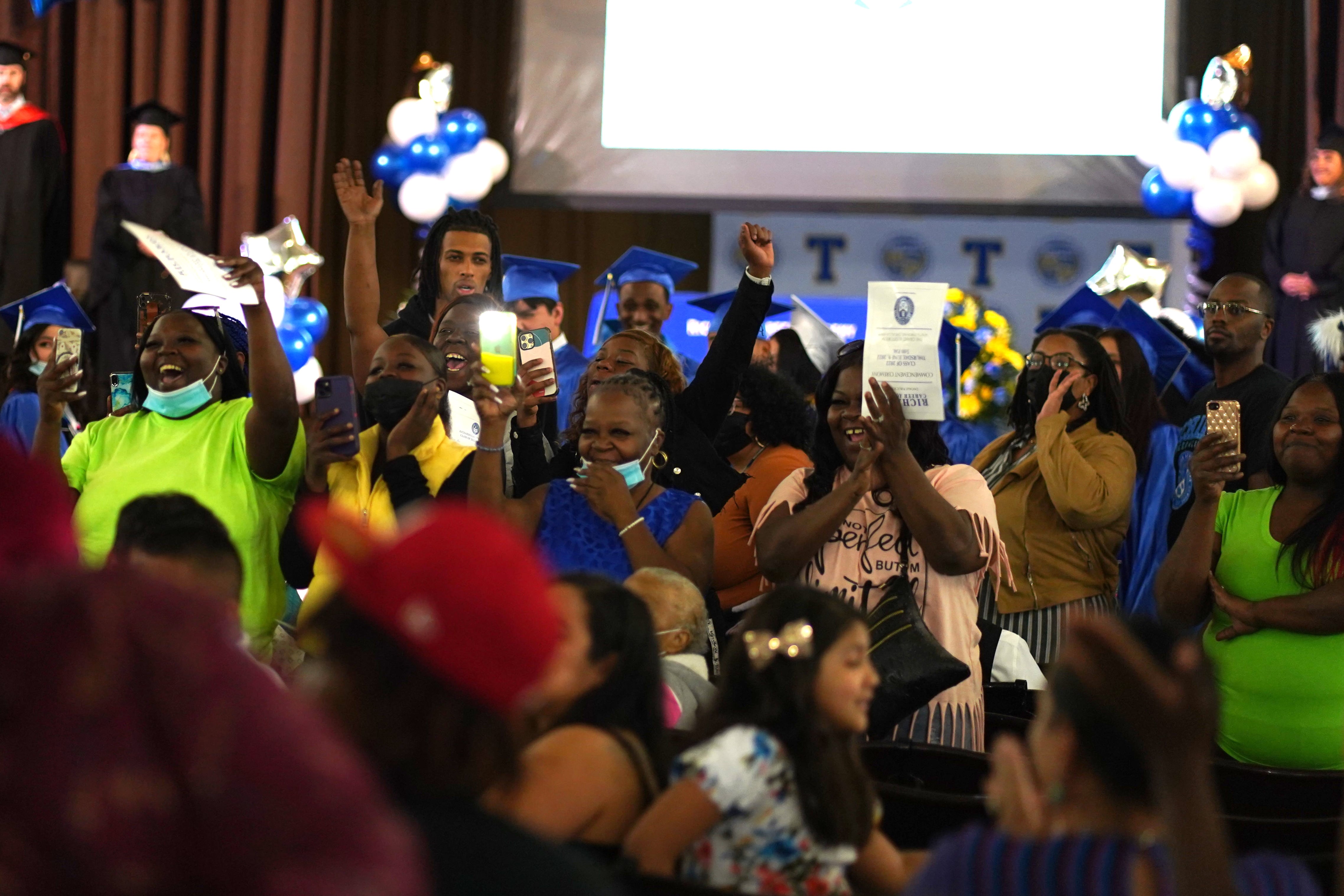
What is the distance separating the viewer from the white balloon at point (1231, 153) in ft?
25.0

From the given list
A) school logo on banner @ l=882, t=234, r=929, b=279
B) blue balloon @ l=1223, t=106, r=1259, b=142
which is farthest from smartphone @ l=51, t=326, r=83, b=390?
school logo on banner @ l=882, t=234, r=929, b=279

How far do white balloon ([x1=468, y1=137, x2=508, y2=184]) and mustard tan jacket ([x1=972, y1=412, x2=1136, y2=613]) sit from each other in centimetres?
491

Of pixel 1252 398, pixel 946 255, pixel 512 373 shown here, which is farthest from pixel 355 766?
pixel 946 255

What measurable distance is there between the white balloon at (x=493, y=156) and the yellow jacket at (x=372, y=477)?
496 cm

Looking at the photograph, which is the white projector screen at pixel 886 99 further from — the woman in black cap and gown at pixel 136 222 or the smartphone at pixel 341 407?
the smartphone at pixel 341 407

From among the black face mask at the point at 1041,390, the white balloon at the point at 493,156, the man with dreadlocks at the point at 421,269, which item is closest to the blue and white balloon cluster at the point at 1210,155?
the white balloon at the point at 493,156

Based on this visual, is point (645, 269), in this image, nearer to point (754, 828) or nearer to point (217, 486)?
point (217, 486)

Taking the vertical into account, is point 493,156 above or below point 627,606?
above

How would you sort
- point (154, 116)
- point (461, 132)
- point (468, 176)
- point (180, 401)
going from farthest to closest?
point (461, 132), point (468, 176), point (154, 116), point (180, 401)

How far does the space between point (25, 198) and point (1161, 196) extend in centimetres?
599

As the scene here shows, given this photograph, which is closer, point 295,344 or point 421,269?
point 421,269

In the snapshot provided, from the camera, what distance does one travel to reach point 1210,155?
25.1ft

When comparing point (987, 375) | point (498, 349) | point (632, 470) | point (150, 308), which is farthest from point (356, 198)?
point (987, 375)

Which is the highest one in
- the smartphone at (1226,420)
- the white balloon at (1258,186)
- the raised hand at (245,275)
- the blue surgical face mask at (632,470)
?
the white balloon at (1258,186)
